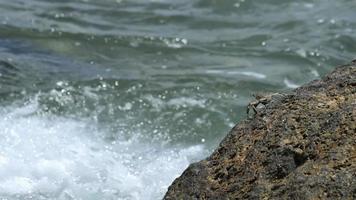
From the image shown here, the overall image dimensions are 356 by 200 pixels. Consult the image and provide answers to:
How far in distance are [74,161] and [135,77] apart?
→ 2.19m

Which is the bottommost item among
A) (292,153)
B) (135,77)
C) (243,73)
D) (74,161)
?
(243,73)

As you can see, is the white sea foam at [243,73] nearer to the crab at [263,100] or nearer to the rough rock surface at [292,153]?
the crab at [263,100]

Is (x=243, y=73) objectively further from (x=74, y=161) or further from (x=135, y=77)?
(x=74, y=161)

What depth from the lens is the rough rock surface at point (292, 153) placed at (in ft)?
8.35

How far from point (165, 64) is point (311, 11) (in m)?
2.91

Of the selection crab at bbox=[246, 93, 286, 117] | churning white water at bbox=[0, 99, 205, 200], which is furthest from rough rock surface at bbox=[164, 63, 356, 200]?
churning white water at bbox=[0, 99, 205, 200]

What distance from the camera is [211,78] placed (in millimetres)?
7297

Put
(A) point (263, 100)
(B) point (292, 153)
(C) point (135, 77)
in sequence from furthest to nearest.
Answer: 1. (C) point (135, 77)
2. (A) point (263, 100)
3. (B) point (292, 153)

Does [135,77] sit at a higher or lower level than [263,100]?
lower

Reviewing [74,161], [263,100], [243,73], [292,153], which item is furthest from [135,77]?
[292,153]

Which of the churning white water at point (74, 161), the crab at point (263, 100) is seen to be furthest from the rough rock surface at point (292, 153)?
the churning white water at point (74, 161)

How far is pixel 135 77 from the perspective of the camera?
721 cm

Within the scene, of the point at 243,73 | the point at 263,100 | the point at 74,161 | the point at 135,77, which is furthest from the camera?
the point at 243,73

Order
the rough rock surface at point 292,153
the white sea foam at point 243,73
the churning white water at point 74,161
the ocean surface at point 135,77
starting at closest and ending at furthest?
the rough rock surface at point 292,153 < the churning white water at point 74,161 < the ocean surface at point 135,77 < the white sea foam at point 243,73
